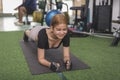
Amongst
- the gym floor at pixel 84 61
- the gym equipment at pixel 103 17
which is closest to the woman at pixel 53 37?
the gym floor at pixel 84 61

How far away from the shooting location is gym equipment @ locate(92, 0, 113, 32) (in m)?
4.09

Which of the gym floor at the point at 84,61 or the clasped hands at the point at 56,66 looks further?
the clasped hands at the point at 56,66

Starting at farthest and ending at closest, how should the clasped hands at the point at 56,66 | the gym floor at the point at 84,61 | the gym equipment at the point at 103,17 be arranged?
the gym equipment at the point at 103,17 → the clasped hands at the point at 56,66 → the gym floor at the point at 84,61

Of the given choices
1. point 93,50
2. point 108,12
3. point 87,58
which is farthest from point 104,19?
point 87,58

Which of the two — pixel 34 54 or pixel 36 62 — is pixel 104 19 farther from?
pixel 36 62

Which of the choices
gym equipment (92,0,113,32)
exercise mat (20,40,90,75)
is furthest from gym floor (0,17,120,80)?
gym equipment (92,0,113,32)

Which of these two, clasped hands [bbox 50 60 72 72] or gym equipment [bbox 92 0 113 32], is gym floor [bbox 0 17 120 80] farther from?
gym equipment [bbox 92 0 113 32]

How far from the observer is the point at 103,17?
164 inches

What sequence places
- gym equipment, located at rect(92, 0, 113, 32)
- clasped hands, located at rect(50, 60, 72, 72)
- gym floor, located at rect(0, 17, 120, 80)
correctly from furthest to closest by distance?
gym equipment, located at rect(92, 0, 113, 32) < clasped hands, located at rect(50, 60, 72, 72) < gym floor, located at rect(0, 17, 120, 80)

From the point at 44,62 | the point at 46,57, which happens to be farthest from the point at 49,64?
the point at 46,57

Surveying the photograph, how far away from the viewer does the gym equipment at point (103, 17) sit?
4090 mm

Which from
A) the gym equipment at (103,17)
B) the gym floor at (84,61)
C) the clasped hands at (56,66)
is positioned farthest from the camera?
the gym equipment at (103,17)

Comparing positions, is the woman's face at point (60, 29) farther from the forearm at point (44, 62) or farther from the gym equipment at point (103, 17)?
the gym equipment at point (103, 17)

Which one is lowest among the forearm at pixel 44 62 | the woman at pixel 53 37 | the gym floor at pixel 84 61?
the gym floor at pixel 84 61
